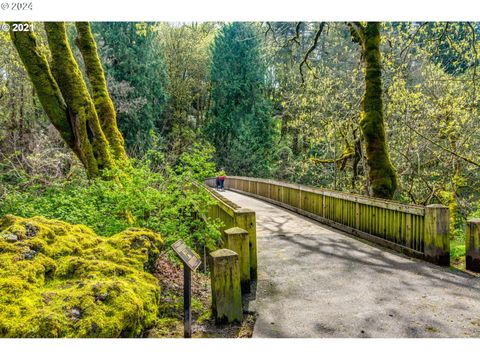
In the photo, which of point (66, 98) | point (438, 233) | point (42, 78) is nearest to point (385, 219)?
point (438, 233)

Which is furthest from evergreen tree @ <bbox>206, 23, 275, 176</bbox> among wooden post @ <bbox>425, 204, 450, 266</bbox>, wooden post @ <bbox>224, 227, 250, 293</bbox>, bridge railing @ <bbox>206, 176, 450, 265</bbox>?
wooden post @ <bbox>224, 227, 250, 293</bbox>

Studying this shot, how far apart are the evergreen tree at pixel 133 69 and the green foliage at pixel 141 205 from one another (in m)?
18.7

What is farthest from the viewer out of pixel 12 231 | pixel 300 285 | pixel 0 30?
pixel 0 30

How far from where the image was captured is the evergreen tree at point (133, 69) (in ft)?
90.4

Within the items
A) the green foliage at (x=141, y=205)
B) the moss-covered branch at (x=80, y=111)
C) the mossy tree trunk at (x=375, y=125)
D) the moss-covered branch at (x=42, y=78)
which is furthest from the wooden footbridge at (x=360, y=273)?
the moss-covered branch at (x=42, y=78)

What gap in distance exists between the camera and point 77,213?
7.34 m

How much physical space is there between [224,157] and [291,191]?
1981 cm

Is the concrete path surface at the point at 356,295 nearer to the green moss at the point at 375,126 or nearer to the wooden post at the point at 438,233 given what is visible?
the wooden post at the point at 438,233

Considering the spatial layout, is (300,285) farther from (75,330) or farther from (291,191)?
(291,191)

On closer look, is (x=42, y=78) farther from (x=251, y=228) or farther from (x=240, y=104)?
(x=240, y=104)

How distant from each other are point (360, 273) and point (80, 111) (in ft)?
23.2

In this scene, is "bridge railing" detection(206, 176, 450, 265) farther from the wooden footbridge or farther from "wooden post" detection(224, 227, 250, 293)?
"wooden post" detection(224, 227, 250, 293)

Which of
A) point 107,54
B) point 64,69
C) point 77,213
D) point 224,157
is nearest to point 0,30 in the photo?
point 64,69

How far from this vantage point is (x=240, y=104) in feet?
111
